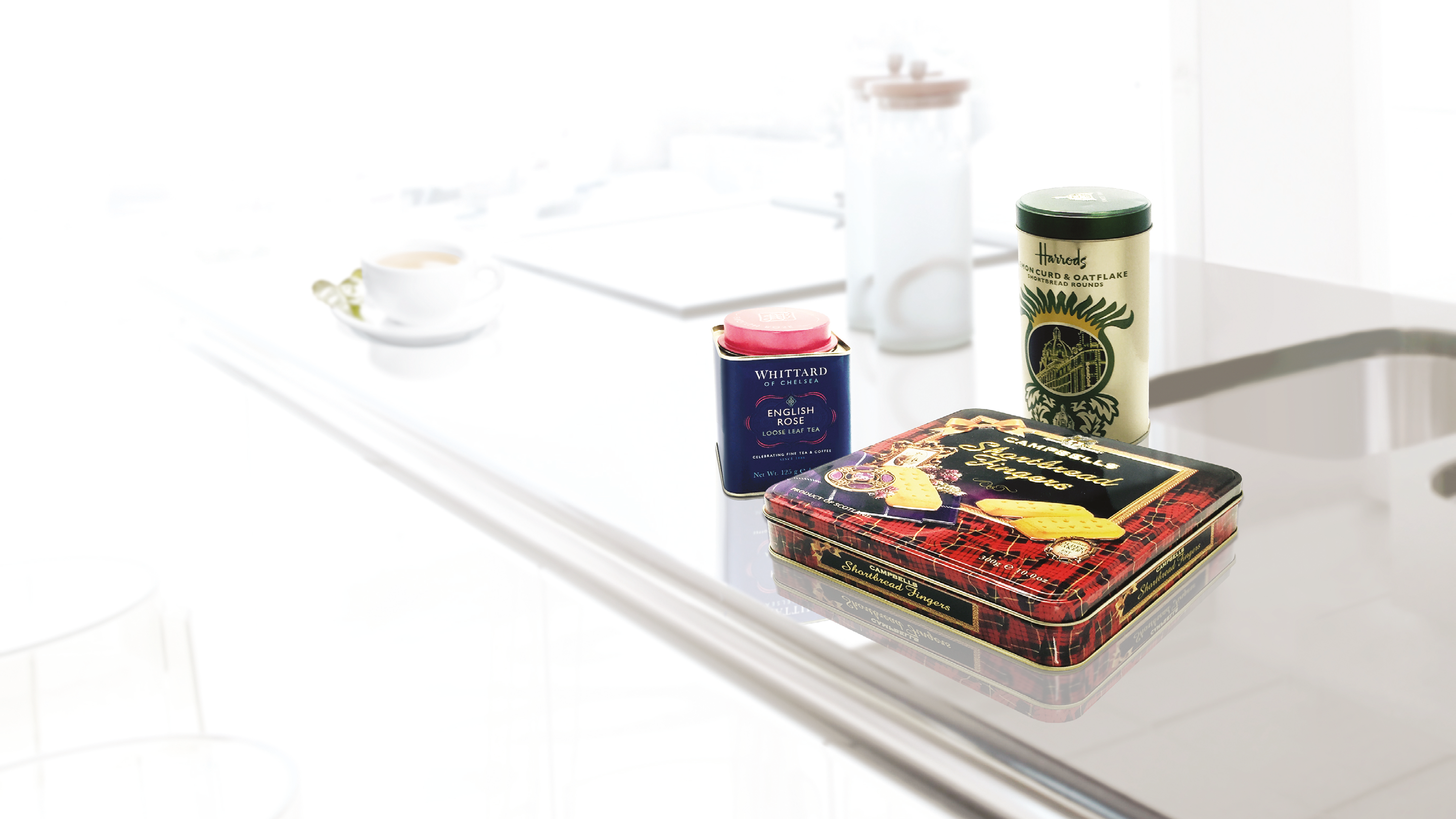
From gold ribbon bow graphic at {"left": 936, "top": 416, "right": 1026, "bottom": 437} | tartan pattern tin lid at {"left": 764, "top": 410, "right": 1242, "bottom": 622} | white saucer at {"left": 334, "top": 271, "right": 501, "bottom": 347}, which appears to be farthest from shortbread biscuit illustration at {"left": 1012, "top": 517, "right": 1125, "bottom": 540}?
white saucer at {"left": 334, "top": 271, "right": 501, "bottom": 347}

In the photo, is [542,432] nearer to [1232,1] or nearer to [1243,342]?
[1243,342]

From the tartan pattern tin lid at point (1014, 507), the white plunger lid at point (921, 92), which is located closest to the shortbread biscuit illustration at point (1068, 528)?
the tartan pattern tin lid at point (1014, 507)

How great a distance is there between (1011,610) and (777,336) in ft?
0.78

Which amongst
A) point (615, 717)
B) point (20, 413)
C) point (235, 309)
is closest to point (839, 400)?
point (615, 717)

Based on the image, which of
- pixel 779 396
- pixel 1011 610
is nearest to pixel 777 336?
pixel 779 396

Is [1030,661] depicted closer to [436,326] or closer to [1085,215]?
[1085,215]

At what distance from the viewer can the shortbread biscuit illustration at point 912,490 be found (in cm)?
55

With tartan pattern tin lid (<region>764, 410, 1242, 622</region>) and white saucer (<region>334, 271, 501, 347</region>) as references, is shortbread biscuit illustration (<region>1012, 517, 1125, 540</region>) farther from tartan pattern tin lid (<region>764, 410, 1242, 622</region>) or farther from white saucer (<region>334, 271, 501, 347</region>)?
white saucer (<region>334, 271, 501, 347</region>)

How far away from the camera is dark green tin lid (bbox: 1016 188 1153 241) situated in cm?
65

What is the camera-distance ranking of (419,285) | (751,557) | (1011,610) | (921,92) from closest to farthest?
(1011,610) → (751,557) → (921,92) → (419,285)

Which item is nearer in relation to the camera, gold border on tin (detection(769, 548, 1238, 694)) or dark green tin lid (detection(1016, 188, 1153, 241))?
gold border on tin (detection(769, 548, 1238, 694))

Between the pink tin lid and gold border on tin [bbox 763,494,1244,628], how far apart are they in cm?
11

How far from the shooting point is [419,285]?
110 centimetres

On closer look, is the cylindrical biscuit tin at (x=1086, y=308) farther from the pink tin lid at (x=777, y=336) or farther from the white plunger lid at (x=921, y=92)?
the white plunger lid at (x=921, y=92)
